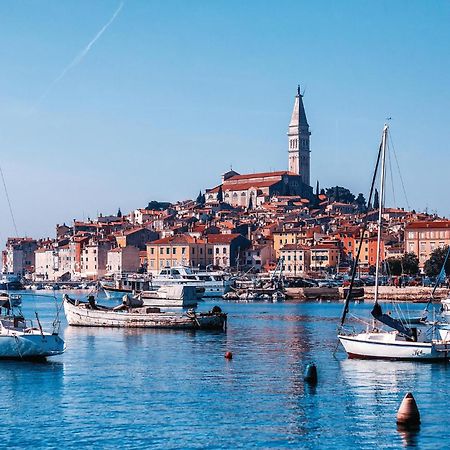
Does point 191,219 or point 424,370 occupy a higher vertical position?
point 191,219

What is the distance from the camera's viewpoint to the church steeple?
178 m

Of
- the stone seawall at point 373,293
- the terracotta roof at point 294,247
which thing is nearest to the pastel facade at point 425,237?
the terracotta roof at point 294,247

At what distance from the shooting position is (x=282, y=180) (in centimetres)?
16212

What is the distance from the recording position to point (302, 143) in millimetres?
178125

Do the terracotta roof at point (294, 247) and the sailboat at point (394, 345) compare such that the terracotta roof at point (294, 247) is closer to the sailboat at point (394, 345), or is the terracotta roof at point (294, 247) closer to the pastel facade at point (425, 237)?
the pastel facade at point (425, 237)

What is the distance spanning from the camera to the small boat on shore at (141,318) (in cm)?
4328

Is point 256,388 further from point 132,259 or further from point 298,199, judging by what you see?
point 298,199

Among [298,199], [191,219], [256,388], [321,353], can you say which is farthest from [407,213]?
[256,388]

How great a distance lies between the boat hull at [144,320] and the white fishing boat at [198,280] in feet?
152

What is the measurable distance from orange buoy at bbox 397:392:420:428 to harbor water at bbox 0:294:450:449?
22cm

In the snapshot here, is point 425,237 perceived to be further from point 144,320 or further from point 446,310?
point 144,320

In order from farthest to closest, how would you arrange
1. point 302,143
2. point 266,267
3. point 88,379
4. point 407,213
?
point 302,143 → point 407,213 → point 266,267 → point 88,379

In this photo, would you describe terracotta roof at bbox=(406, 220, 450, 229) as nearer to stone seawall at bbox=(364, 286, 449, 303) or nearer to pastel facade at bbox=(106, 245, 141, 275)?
stone seawall at bbox=(364, 286, 449, 303)

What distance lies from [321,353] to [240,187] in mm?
133295
